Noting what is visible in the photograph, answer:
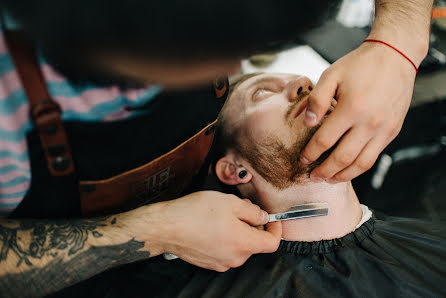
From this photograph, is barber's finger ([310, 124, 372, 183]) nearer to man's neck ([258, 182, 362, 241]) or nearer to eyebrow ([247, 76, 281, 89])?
man's neck ([258, 182, 362, 241])

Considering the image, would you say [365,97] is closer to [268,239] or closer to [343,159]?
[343,159]

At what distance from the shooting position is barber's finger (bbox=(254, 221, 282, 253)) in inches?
43.3

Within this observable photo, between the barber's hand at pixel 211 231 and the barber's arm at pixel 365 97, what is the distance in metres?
0.28

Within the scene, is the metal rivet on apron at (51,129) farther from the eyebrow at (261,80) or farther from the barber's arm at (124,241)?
the eyebrow at (261,80)

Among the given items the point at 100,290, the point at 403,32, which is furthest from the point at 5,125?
the point at 403,32

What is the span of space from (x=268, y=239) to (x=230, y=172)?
35 centimetres

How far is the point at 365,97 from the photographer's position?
875 mm

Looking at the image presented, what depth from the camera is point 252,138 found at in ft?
4.29

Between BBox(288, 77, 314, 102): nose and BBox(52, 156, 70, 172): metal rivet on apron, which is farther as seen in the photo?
BBox(288, 77, 314, 102): nose

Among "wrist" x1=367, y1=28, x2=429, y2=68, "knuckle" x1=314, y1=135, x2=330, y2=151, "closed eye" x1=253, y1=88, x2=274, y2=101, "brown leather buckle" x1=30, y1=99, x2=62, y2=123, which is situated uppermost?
"wrist" x1=367, y1=28, x2=429, y2=68

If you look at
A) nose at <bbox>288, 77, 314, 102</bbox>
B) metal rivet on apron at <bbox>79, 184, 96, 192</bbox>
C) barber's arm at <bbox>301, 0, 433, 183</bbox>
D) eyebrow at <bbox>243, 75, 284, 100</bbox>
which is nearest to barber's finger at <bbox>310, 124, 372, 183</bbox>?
barber's arm at <bbox>301, 0, 433, 183</bbox>

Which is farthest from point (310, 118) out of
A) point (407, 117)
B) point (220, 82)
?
point (407, 117)

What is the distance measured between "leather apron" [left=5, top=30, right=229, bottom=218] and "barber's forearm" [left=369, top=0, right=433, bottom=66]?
490mm

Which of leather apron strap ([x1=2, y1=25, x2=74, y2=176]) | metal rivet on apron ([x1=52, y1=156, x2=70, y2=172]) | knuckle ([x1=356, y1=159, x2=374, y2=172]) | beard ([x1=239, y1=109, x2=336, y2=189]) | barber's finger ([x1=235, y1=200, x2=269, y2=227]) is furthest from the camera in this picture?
beard ([x1=239, y1=109, x2=336, y2=189])
